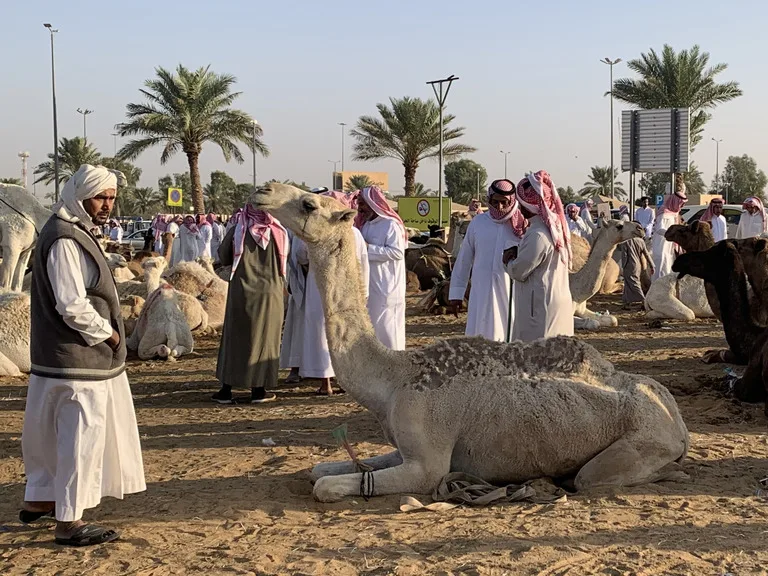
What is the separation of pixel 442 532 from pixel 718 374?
17.4 ft

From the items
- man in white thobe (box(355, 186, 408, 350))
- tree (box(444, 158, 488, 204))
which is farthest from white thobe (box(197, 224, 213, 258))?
tree (box(444, 158, 488, 204))

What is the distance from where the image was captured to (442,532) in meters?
4.27

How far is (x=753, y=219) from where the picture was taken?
16469 mm

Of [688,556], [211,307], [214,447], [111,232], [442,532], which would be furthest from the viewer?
[111,232]

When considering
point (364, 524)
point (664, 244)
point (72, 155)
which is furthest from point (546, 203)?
point (72, 155)

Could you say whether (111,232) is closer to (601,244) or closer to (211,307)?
(211,307)

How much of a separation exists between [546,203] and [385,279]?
2170mm

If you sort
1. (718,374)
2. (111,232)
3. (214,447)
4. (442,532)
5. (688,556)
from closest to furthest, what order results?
(688,556), (442,532), (214,447), (718,374), (111,232)

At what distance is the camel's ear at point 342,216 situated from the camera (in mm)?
4820

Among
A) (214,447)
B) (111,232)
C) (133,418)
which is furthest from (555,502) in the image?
(111,232)

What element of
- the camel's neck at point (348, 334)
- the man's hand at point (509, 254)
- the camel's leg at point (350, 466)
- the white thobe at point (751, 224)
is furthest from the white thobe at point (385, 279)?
the white thobe at point (751, 224)

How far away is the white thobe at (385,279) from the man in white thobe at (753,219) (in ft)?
35.1

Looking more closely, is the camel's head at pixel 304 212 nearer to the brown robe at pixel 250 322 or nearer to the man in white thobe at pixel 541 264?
the man in white thobe at pixel 541 264

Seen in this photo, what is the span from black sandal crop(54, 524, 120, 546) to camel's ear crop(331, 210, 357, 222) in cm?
203
